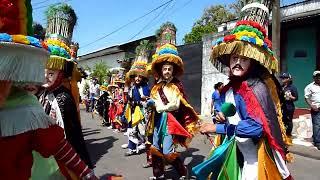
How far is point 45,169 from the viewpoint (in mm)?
3141

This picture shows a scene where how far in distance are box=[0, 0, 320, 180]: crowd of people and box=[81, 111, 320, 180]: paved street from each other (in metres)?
0.83

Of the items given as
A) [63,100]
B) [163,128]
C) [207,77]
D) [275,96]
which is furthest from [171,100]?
[207,77]

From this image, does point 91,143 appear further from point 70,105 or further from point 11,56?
point 11,56

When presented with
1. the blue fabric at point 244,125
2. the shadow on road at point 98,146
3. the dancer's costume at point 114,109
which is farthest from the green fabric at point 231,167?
the dancer's costume at point 114,109

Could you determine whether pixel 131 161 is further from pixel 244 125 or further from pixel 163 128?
pixel 244 125

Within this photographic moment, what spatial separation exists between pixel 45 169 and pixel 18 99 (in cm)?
66

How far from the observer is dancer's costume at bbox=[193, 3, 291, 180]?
12.4ft

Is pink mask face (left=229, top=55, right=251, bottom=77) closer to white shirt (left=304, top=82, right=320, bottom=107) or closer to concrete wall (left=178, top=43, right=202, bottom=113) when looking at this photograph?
white shirt (left=304, top=82, right=320, bottom=107)

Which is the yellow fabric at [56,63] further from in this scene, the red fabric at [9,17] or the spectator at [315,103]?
the spectator at [315,103]

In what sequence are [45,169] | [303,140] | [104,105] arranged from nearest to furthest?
1. [45,169]
2. [303,140]
3. [104,105]

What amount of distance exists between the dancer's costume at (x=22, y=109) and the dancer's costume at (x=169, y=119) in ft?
12.2

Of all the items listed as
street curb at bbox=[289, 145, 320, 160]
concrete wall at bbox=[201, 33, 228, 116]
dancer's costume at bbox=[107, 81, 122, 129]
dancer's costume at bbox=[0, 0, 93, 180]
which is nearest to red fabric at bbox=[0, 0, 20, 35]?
dancer's costume at bbox=[0, 0, 93, 180]

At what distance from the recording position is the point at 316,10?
13.6 meters

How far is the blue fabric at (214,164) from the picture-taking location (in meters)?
4.05
